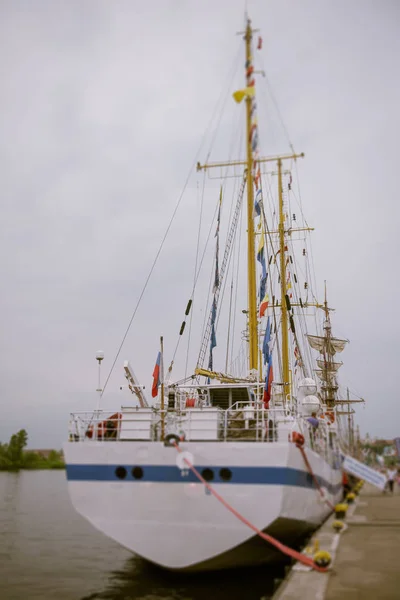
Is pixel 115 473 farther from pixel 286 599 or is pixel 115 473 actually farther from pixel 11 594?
pixel 286 599

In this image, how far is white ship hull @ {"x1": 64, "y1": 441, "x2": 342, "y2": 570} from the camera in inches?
550

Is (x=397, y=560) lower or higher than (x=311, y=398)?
lower

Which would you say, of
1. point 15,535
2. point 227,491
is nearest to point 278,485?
point 227,491

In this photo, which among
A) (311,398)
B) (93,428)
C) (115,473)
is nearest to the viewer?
(115,473)

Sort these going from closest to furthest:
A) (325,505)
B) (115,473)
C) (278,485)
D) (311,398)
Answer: (278,485) → (115,473) → (325,505) → (311,398)

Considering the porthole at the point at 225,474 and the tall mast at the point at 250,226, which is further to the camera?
the tall mast at the point at 250,226

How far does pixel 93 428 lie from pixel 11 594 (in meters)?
5.17

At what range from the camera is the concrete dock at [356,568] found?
10.3 meters

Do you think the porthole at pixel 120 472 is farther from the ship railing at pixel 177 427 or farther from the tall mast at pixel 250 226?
the tall mast at pixel 250 226

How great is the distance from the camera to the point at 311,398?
21922 millimetres

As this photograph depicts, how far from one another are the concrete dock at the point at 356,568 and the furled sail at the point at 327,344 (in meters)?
64.7

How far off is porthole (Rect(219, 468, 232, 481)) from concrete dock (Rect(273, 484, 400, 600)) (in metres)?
2.85

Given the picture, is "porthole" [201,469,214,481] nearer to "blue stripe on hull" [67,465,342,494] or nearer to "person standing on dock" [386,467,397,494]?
"blue stripe on hull" [67,465,342,494]

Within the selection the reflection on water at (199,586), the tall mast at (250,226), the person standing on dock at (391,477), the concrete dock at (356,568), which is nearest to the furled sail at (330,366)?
the person standing on dock at (391,477)
